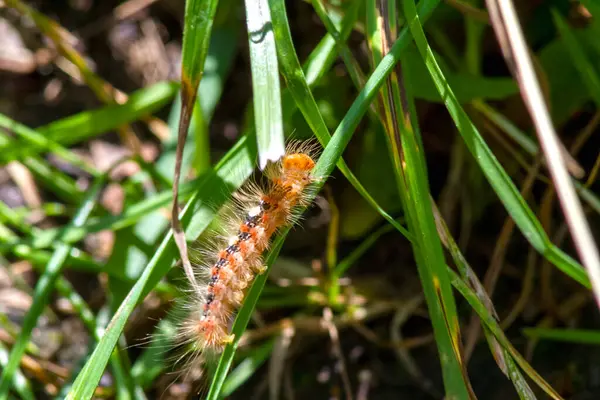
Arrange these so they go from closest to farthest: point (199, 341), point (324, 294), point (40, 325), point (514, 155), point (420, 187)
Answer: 1. point (420, 187)
2. point (199, 341)
3. point (514, 155)
4. point (324, 294)
5. point (40, 325)

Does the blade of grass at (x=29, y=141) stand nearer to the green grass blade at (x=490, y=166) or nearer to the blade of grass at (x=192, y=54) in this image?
the blade of grass at (x=192, y=54)

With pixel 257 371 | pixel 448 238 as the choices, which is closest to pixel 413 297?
pixel 257 371

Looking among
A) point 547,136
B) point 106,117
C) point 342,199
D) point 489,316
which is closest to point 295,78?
point 547,136

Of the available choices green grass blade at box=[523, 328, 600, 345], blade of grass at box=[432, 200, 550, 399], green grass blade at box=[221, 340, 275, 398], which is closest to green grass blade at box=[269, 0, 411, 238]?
blade of grass at box=[432, 200, 550, 399]

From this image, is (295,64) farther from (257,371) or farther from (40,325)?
(40,325)

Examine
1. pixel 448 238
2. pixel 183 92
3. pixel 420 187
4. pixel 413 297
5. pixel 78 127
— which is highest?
pixel 183 92

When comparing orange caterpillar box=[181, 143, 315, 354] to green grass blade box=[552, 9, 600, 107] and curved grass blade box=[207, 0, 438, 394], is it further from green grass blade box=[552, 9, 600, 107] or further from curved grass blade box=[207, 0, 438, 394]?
green grass blade box=[552, 9, 600, 107]

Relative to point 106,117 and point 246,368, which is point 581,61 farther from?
point 106,117
